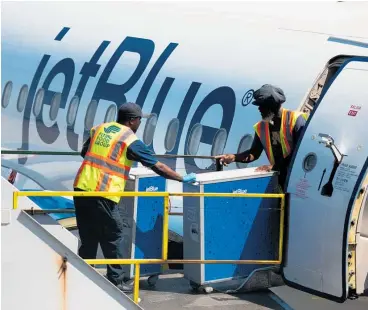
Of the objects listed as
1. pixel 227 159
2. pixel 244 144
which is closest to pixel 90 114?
pixel 244 144

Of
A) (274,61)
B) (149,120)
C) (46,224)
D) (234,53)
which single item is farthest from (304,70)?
(46,224)

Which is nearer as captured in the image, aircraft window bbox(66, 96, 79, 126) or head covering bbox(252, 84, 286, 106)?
head covering bbox(252, 84, 286, 106)

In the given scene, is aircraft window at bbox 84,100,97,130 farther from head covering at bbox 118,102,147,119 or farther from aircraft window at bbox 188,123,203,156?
head covering at bbox 118,102,147,119

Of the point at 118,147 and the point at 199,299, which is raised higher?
the point at 118,147

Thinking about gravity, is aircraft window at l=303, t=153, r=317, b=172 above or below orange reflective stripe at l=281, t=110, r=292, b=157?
below

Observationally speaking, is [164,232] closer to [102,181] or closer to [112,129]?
[102,181]

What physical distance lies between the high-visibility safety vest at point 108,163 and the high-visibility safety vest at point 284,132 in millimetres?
1265

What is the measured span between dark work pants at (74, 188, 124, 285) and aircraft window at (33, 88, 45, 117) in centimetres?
534

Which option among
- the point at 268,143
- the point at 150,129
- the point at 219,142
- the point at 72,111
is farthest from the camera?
the point at 72,111

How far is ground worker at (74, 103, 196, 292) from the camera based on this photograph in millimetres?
6684

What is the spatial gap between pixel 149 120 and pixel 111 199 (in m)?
3.41

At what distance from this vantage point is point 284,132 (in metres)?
7.20

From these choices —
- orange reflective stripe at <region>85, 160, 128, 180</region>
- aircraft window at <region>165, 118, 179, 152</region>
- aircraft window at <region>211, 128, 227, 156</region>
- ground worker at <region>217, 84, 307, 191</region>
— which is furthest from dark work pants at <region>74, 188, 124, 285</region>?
aircraft window at <region>165, 118, 179, 152</region>

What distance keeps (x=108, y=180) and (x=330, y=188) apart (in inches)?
71.4
